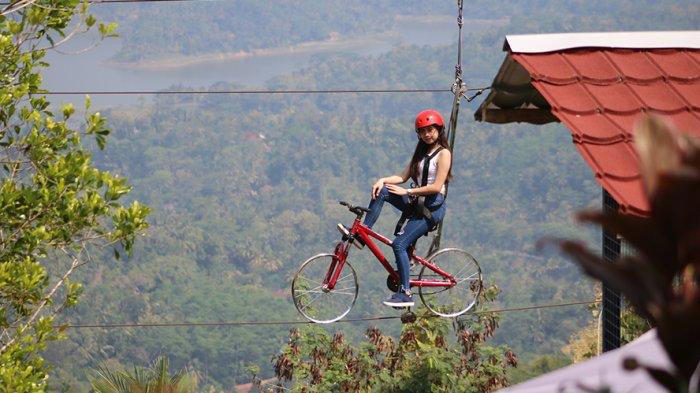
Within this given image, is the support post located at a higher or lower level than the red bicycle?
higher

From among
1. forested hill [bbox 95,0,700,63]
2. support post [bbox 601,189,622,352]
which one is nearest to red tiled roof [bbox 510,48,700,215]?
support post [bbox 601,189,622,352]

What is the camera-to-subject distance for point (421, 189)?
779 cm

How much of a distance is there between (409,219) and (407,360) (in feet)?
16.3

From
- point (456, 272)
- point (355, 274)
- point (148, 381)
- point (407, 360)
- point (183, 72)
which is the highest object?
point (355, 274)

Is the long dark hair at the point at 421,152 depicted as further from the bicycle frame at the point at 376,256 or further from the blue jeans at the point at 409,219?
the bicycle frame at the point at 376,256

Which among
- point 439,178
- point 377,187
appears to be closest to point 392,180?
point 377,187

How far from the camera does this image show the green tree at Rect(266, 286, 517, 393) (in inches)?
487

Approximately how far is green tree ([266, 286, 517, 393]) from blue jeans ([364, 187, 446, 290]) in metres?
4.09

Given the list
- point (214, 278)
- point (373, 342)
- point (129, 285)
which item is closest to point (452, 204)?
point (214, 278)

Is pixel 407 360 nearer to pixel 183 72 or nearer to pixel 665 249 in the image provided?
pixel 665 249

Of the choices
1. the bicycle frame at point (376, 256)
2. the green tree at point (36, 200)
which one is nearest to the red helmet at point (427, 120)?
the bicycle frame at point (376, 256)

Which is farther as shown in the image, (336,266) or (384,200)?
(336,266)

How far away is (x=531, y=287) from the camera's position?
270ft

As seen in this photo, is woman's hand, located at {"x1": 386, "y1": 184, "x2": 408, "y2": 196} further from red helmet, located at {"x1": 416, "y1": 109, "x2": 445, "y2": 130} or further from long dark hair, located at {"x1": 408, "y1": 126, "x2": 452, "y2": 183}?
red helmet, located at {"x1": 416, "y1": 109, "x2": 445, "y2": 130}
